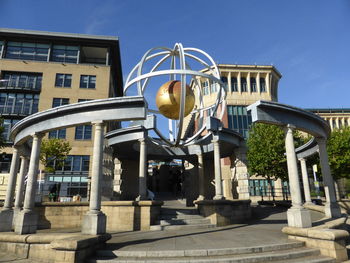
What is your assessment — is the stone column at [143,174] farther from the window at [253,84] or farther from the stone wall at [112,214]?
the window at [253,84]

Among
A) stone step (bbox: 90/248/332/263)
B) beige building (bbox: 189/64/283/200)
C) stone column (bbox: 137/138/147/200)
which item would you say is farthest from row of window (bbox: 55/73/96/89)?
stone step (bbox: 90/248/332/263)

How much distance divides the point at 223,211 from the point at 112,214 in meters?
6.25

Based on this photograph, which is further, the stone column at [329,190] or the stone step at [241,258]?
the stone column at [329,190]

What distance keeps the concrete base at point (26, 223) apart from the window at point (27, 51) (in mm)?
31714

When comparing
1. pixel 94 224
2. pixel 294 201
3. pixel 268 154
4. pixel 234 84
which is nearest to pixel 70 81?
pixel 268 154

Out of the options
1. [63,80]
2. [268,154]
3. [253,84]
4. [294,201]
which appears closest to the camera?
[294,201]

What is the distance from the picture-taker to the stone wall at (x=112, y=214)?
12461mm

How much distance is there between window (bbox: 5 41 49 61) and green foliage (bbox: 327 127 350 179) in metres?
39.6

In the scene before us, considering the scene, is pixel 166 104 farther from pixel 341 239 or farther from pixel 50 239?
pixel 341 239

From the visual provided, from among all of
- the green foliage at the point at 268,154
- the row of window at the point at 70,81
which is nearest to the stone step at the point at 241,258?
the green foliage at the point at 268,154

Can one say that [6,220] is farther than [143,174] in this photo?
No

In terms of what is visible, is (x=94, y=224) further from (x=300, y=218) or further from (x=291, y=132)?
(x=291, y=132)

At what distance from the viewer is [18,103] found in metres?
33.7

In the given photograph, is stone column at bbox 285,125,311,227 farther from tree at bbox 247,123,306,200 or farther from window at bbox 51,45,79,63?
window at bbox 51,45,79,63
